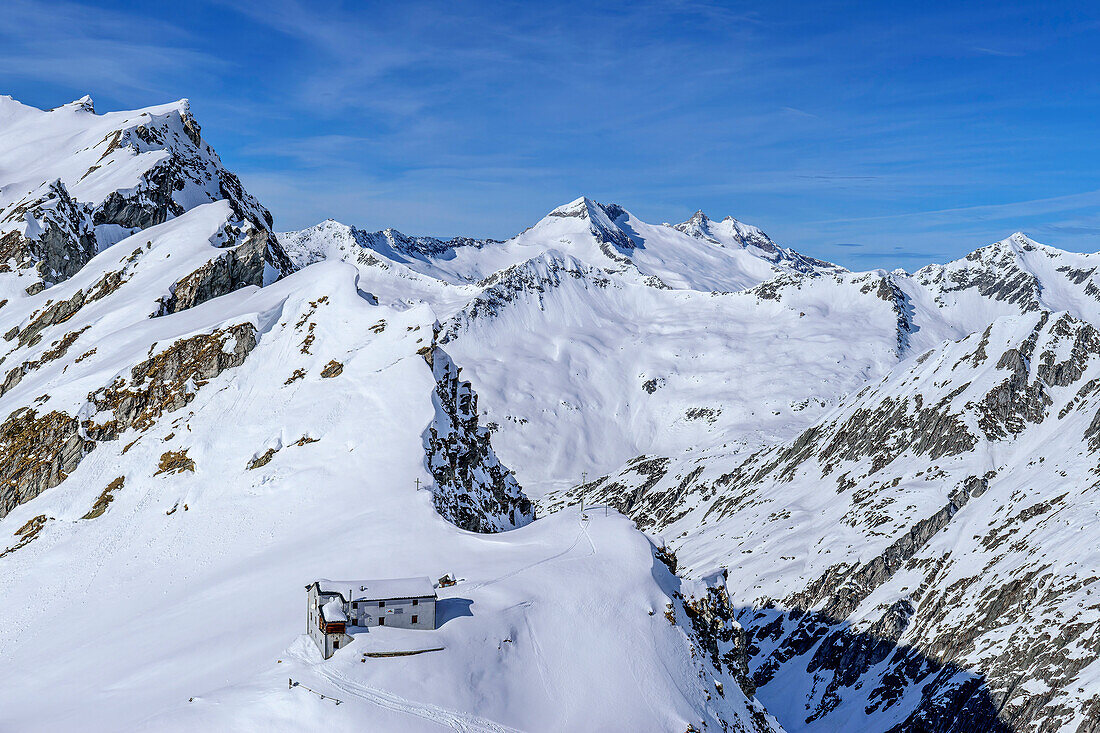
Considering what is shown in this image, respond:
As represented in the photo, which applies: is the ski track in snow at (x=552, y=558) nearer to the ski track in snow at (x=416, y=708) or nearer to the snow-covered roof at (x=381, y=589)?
the snow-covered roof at (x=381, y=589)

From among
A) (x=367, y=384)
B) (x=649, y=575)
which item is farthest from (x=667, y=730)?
(x=367, y=384)

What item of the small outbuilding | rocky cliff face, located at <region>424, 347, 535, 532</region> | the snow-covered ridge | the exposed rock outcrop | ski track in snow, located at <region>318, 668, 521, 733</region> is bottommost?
ski track in snow, located at <region>318, 668, 521, 733</region>

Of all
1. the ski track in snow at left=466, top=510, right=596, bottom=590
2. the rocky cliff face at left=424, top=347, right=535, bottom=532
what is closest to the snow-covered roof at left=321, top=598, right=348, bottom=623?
the ski track in snow at left=466, top=510, right=596, bottom=590

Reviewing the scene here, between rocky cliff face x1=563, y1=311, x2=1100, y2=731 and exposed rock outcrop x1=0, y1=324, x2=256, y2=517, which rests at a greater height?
exposed rock outcrop x1=0, y1=324, x2=256, y2=517

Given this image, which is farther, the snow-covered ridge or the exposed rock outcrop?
the snow-covered ridge

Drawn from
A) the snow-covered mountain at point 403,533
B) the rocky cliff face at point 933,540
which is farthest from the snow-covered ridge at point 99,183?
the rocky cliff face at point 933,540

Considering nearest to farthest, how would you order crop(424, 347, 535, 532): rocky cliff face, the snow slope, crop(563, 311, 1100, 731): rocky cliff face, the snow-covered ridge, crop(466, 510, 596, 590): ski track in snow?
1. the snow slope
2. crop(466, 510, 596, 590): ski track in snow
3. crop(424, 347, 535, 532): rocky cliff face
4. crop(563, 311, 1100, 731): rocky cliff face
5. the snow-covered ridge

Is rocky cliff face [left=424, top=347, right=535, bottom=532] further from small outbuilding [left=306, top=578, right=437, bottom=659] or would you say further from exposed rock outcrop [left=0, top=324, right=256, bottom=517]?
exposed rock outcrop [left=0, top=324, right=256, bottom=517]

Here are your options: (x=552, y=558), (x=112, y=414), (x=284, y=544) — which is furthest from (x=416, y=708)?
(x=112, y=414)
